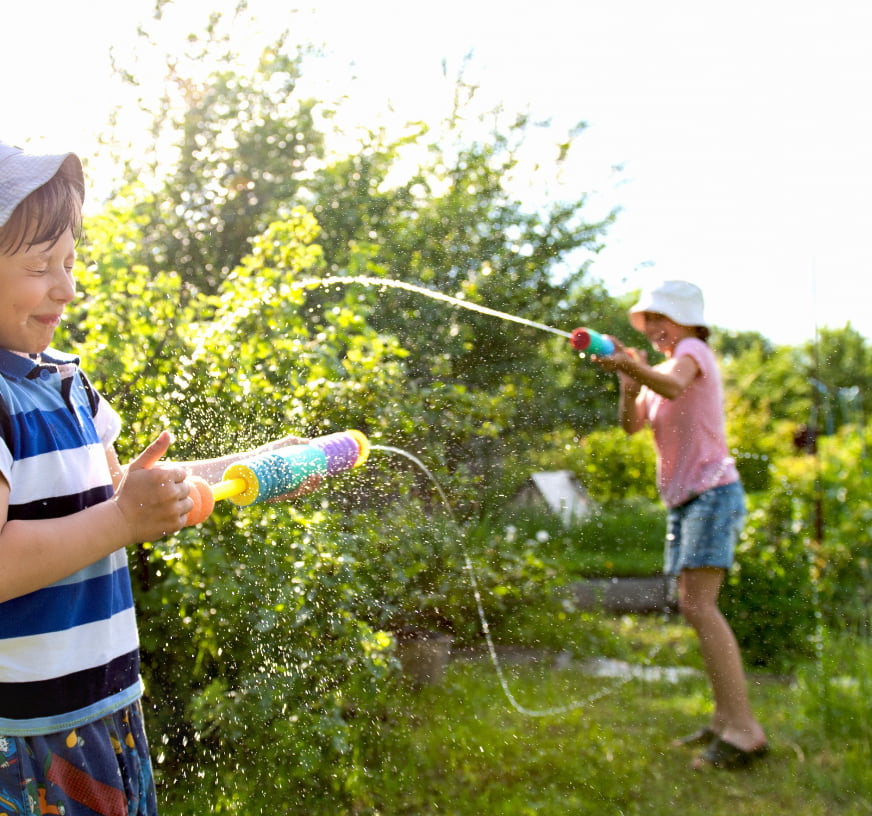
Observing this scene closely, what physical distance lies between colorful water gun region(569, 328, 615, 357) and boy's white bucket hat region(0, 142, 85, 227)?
1.15 metres

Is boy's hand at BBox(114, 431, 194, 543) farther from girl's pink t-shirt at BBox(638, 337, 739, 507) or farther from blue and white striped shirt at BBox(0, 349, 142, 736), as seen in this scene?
girl's pink t-shirt at BBox(638, 337, 739, 507)

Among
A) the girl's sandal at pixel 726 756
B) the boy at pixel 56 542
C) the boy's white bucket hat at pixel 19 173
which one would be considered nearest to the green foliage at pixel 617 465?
the girl's sandal at pixel 726 756

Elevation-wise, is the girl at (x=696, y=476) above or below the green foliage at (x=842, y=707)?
above

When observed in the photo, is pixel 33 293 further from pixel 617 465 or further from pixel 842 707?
pixel 842 707

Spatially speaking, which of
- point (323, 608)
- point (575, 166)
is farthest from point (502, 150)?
point (323, 608)

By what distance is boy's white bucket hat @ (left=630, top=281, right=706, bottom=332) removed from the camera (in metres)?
1.86

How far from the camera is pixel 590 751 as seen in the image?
1.81 m

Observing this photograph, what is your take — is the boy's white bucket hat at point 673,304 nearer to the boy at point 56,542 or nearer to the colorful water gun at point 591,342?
the colorful water gun at point 591,342

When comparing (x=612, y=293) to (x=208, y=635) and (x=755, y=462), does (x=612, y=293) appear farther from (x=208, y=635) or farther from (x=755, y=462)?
(x=208, y=635)

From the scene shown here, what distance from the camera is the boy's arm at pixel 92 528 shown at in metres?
0.83

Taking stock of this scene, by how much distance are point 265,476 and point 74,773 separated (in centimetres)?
40

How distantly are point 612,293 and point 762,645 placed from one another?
2.92 feet

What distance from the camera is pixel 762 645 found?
1927mm

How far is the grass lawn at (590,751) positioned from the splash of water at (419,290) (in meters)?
0.77
